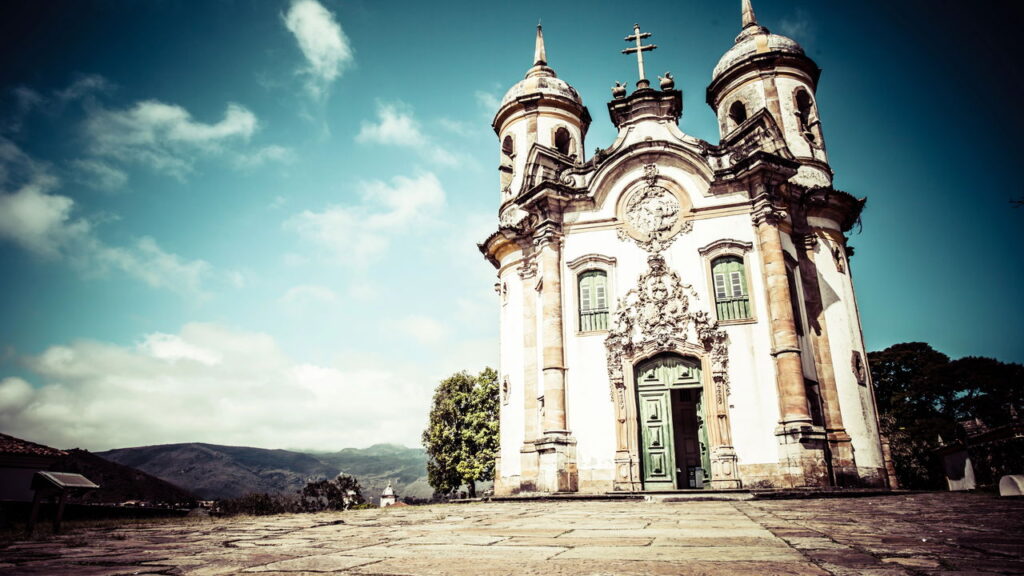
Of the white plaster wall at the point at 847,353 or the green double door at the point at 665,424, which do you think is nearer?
the green double door at the point at 665,424

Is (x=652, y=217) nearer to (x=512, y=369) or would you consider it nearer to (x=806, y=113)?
(x=512, y=369)

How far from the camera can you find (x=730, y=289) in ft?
55.3

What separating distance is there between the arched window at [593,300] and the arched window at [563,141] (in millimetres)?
7931

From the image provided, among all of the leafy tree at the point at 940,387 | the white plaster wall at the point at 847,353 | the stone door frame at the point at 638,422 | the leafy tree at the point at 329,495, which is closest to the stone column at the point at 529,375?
the stone door frame at the point at 638,422

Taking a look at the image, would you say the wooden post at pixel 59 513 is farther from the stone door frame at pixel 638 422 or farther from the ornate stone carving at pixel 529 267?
the ornate stone carving at pixel 529 267

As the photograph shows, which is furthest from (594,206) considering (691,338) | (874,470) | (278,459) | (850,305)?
(278,459)

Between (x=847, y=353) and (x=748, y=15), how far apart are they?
52.5ft

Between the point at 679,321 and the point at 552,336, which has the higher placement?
the point at 679,321

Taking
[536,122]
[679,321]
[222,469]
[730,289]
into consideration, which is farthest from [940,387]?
[222,469]

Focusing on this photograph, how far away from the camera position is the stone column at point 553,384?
52.5ft

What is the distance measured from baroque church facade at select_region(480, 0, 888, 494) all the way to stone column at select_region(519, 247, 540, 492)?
0.07m

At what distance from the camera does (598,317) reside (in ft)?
58.4

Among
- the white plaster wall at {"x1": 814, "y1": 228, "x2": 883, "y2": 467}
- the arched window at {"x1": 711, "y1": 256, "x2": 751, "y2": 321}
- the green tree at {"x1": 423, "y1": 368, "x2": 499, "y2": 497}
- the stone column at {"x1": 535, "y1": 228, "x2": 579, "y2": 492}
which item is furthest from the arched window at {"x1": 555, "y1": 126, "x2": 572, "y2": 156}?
the green tree at {"x1": 423, "y1": 368, "x2": 499, "y2": 497}

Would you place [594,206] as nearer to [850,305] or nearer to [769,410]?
[769,410]
